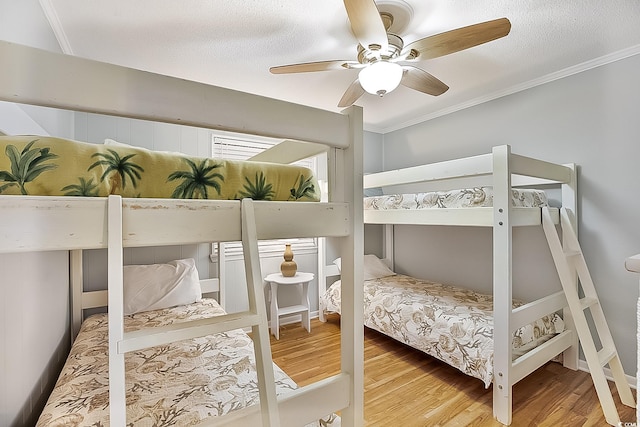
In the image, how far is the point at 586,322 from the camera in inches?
72.0

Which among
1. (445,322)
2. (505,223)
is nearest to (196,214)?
(505,223)

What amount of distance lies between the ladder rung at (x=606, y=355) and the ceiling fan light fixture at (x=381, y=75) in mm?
2034

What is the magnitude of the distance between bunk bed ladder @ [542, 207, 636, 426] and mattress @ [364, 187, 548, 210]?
15cm

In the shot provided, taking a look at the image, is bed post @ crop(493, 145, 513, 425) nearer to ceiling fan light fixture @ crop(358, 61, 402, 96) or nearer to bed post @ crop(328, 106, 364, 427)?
ceiling fan light fixture @ crop(358, 61, 402, 96)

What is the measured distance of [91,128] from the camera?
244 centimetres

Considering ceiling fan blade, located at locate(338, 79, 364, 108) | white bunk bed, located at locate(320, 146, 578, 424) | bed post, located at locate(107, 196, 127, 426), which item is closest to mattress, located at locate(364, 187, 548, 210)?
white bunk bed, located at locate(320, 146, 578, 424)

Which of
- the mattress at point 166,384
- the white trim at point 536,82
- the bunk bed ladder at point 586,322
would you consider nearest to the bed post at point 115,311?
the mattress at point 166,384

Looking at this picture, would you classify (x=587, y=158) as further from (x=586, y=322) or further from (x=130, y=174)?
(x=130, y=174)

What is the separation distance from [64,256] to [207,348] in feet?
4.70

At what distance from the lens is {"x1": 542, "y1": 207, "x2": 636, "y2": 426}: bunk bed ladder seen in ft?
5.46

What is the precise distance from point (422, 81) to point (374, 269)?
84.1 inches

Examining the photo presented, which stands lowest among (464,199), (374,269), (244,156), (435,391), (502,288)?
(435,391)

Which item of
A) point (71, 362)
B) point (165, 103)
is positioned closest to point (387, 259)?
point (71, 362)

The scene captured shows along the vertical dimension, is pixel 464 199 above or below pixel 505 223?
above
